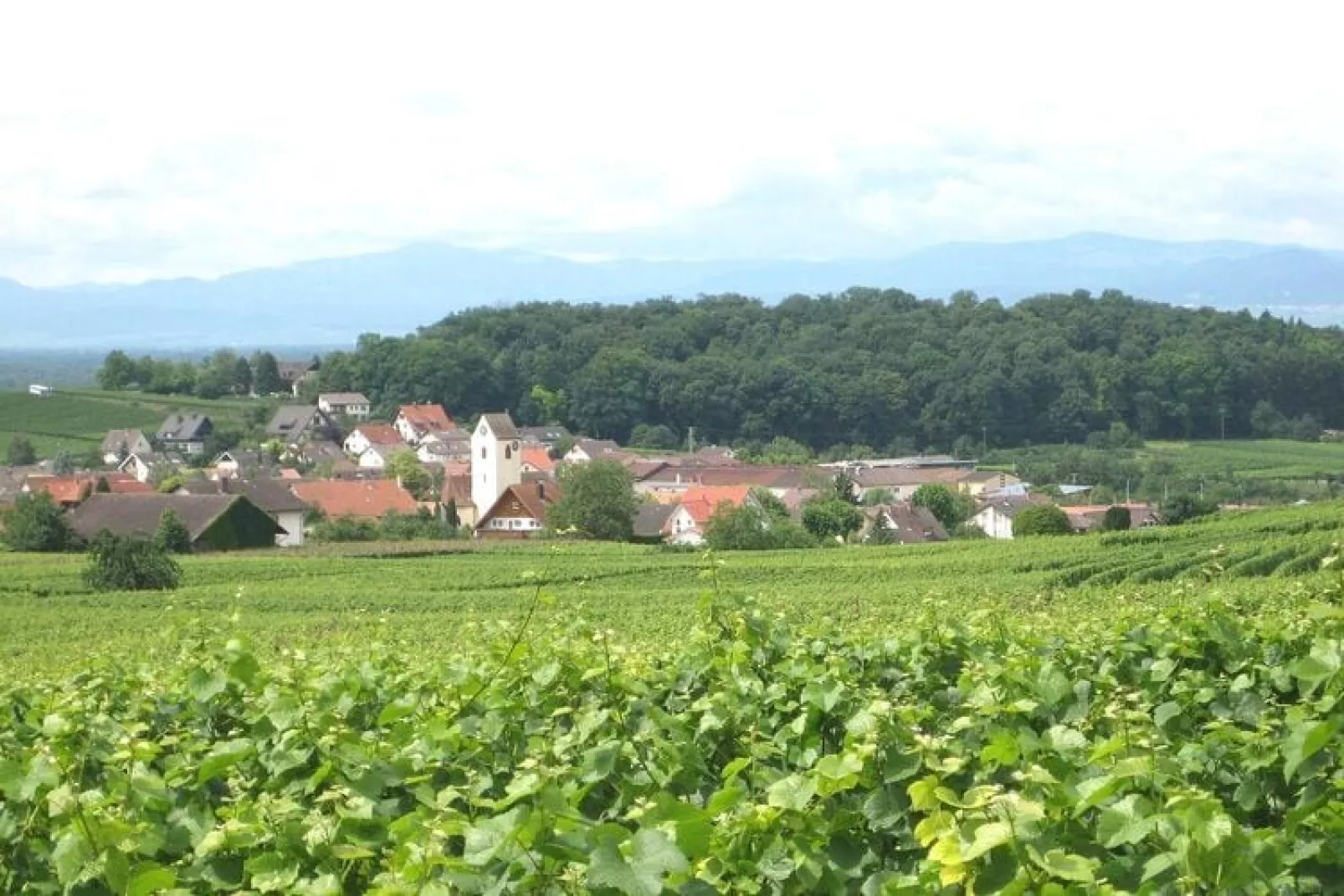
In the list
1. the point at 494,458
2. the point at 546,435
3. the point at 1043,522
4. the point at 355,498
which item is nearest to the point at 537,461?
the point at 546,435

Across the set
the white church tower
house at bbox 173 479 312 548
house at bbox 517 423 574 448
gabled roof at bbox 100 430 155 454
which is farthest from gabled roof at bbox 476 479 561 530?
gabled roof at bbox 100 430 155 454

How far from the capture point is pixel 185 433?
11512 cm

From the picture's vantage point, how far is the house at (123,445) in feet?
352

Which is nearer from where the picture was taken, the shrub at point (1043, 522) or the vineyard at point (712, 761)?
the vineyard at point (712, 761)

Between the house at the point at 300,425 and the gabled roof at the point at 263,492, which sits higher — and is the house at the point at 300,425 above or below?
above

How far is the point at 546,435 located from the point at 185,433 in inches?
1026

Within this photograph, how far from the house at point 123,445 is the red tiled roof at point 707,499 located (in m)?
48.7

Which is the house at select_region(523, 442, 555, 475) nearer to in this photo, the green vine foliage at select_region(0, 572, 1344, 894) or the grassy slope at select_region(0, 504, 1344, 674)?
the grassy slope at select_region(0, 504, 1344, 674)

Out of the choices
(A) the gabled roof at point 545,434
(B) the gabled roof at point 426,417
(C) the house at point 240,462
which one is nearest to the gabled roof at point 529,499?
(C) the house at point 240,462

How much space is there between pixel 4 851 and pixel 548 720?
7.54 ft

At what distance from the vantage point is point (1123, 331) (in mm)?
133250

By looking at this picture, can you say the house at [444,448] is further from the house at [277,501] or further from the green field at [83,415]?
the house at [277,501]

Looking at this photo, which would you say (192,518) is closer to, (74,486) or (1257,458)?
(74,486)

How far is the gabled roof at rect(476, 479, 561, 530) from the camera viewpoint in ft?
232
